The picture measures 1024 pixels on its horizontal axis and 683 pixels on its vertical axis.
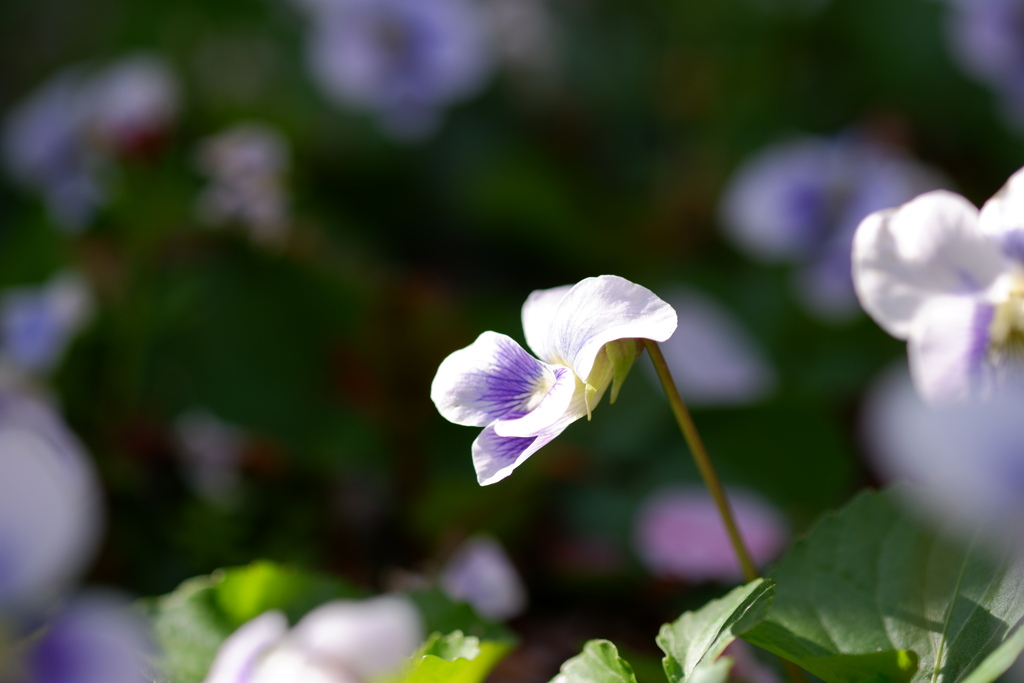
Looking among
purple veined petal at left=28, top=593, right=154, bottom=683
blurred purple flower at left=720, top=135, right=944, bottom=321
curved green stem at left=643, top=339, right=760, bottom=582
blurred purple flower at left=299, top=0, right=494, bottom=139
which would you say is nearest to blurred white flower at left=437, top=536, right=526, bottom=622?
curved green stem at left=643, top=339, right=760, bottom=582

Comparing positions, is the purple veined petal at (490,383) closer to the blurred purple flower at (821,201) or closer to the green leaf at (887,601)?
the green leaf at (887,601)

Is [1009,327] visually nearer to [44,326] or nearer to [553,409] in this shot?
[553,409]

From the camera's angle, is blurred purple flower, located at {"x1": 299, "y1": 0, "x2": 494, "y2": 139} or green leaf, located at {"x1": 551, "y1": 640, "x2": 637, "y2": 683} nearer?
green leaf, located at {"x1": 551, "y1": 640, "x2": 637, "y2": 683}

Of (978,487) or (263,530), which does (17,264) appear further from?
(978,487)

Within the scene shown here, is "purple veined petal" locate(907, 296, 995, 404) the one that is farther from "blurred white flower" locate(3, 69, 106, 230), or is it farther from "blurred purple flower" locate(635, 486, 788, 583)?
"blurred white flower" locate(3, 69, 106, 230)

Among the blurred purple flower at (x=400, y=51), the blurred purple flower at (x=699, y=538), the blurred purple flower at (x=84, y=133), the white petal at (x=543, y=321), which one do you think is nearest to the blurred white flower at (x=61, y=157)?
the blurred purple flower at (x=84, y=133)

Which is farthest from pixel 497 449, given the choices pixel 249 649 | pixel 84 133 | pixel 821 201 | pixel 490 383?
pixel 84 133
